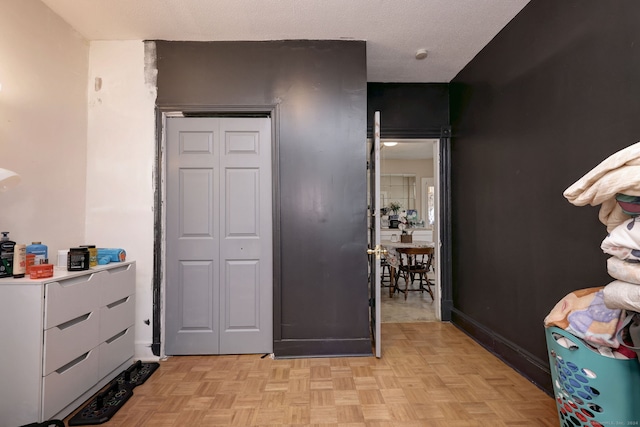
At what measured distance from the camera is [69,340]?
6.13 feet

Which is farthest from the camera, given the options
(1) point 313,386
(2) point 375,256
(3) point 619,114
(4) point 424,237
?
(4) point 424,237

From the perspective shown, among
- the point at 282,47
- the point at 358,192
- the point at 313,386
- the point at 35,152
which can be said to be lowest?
the point at 313,386

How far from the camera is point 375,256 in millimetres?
2631

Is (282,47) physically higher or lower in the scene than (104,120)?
higher

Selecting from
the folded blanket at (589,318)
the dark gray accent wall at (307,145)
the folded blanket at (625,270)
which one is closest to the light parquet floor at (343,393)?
the dark gray accent wall at (307,145)

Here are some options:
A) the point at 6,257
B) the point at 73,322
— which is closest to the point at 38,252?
the point at 6,257

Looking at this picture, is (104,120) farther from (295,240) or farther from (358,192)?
(358,192)

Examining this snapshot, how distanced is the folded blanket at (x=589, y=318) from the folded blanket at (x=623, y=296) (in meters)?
0.16

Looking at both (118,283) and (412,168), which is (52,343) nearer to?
(118,283)

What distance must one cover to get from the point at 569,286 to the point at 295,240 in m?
2.01

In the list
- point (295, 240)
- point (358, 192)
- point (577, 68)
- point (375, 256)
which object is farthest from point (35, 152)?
point (577, 68)

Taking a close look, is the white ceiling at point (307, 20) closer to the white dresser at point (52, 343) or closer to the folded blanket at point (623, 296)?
the white dresser at point (52, 343)

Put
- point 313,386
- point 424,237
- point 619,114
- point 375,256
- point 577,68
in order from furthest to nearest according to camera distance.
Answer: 1. point 424,237
2. point 375,256
3. point 313,386
4. point 577,68
5. point 619,114

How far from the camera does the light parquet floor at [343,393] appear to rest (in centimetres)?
184
